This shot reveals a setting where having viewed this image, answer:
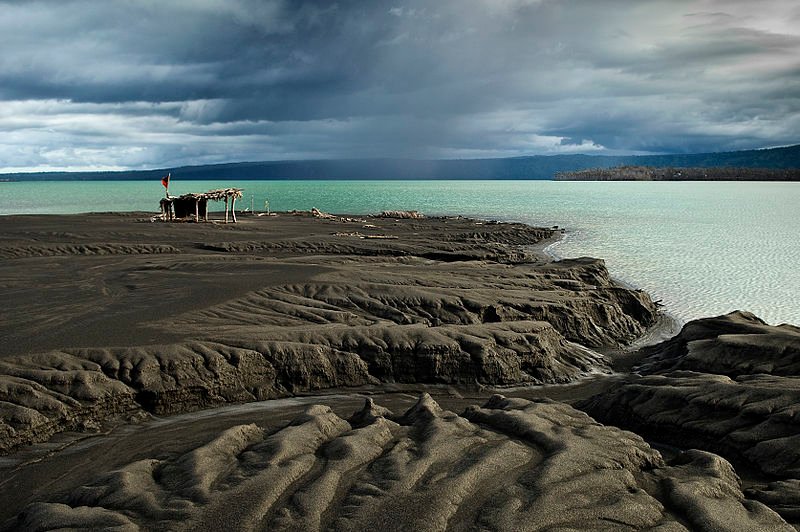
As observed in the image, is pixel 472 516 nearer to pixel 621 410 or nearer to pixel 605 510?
pixel 605 510

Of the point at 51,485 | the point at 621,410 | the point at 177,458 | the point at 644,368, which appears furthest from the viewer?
the point at 644,368

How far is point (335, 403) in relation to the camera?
37.5 ft

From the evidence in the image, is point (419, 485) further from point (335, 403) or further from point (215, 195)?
point (215, 195)

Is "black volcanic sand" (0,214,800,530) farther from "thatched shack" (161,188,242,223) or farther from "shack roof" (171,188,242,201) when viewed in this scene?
"thatched shack" (161,188,242,223)

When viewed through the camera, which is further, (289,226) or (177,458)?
(289,226)

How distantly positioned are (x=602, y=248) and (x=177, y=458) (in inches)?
1466

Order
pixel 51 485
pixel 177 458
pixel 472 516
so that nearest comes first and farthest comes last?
pixel 472 516 < pixel 177 458 < pixel 51 485

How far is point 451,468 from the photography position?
21.6 ft

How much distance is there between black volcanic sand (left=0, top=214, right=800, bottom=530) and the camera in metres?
5.83

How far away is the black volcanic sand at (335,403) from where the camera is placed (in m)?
5.83

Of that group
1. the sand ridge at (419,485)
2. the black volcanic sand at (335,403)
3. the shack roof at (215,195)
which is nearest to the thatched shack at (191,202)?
the shack roof at (215,195)

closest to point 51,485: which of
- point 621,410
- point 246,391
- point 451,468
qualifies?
point 246,391

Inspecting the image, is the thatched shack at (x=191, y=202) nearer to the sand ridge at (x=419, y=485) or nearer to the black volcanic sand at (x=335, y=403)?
the black volcanic sand at (x=335, y=403)

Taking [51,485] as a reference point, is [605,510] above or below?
above
